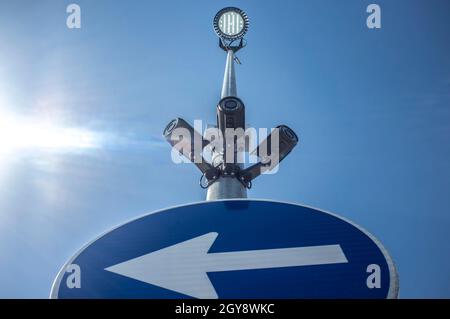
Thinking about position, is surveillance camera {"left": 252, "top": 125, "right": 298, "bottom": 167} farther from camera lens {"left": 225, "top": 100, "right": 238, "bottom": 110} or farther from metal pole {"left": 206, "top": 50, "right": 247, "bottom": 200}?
camera lens {"left": 225, "top": 100, "right": 238, "bottom": 110}

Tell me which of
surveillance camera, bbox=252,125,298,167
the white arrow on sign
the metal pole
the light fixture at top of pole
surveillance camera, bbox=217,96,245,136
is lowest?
the white arrow on sign

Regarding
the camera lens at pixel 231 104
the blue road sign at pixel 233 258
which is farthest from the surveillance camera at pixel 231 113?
the blue road sign at pixel 233 258

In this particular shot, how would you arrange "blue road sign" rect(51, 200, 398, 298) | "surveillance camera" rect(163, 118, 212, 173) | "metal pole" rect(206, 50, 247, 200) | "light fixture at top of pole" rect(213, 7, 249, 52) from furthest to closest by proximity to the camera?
"light fixture at top of pole" rect(213, 7, 249, 52) < "surveillance camera" rect(163, 118, 212, 173) < "metal pole" rect(206, 50, 247, 200) < "blue road sign" rect(51, 200, 398, 298)

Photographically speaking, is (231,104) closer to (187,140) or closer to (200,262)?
(187,140)

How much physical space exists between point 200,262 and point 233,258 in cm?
16

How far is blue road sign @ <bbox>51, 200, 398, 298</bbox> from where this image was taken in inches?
101

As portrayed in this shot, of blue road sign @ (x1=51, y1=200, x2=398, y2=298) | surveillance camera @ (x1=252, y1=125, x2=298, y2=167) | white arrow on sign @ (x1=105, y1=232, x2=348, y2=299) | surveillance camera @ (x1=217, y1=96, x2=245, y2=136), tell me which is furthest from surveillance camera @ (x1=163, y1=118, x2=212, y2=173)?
white arrow on sign @ (x1=105, y1=232, x2=348, y2=299)

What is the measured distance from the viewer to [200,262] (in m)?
2.69

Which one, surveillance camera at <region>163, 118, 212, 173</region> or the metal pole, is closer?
the metal pole

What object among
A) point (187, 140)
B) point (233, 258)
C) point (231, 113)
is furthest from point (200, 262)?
point (187, 140)

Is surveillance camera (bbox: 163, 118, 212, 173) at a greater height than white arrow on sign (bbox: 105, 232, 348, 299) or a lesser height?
greater

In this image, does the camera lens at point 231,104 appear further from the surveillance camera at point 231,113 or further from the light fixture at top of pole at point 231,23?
the light fixture at top of pole at point 231,23

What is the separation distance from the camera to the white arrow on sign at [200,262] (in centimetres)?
259
